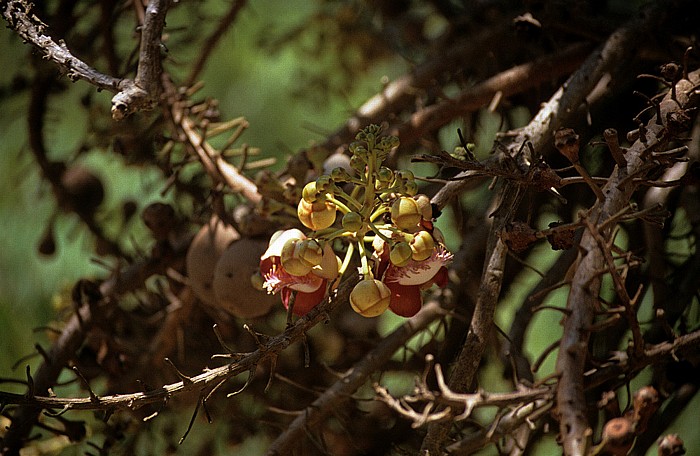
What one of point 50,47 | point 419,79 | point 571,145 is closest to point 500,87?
point 419,79

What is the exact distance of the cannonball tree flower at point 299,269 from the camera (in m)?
0.50

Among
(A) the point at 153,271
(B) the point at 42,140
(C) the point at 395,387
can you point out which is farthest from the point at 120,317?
(C) the point at 395,387

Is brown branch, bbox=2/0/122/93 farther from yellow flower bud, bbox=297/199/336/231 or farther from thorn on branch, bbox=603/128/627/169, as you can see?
thorn on branch, bbox=603/128/627/169

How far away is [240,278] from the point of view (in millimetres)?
642

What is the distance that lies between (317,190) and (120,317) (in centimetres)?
45

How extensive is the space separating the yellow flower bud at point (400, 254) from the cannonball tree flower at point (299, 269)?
0.05 m

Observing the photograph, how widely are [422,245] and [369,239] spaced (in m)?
0.04

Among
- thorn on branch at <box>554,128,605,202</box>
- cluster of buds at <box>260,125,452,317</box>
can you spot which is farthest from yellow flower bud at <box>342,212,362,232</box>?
thorn on branch at <box>554,128,605,202</box>

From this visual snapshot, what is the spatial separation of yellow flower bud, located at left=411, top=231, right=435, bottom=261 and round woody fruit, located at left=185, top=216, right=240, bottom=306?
9.5 inches

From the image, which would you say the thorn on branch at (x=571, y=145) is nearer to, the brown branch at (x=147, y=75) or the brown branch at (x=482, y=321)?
the brown branch at (x=482, y=321)

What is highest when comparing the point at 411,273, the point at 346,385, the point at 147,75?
the point at 147,75

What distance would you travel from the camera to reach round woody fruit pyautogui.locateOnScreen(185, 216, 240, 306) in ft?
2.30

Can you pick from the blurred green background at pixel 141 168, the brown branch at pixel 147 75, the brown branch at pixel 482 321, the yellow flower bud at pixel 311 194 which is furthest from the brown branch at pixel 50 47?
the blurred green background at pixel 141 168

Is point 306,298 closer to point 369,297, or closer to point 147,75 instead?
point 369,297
